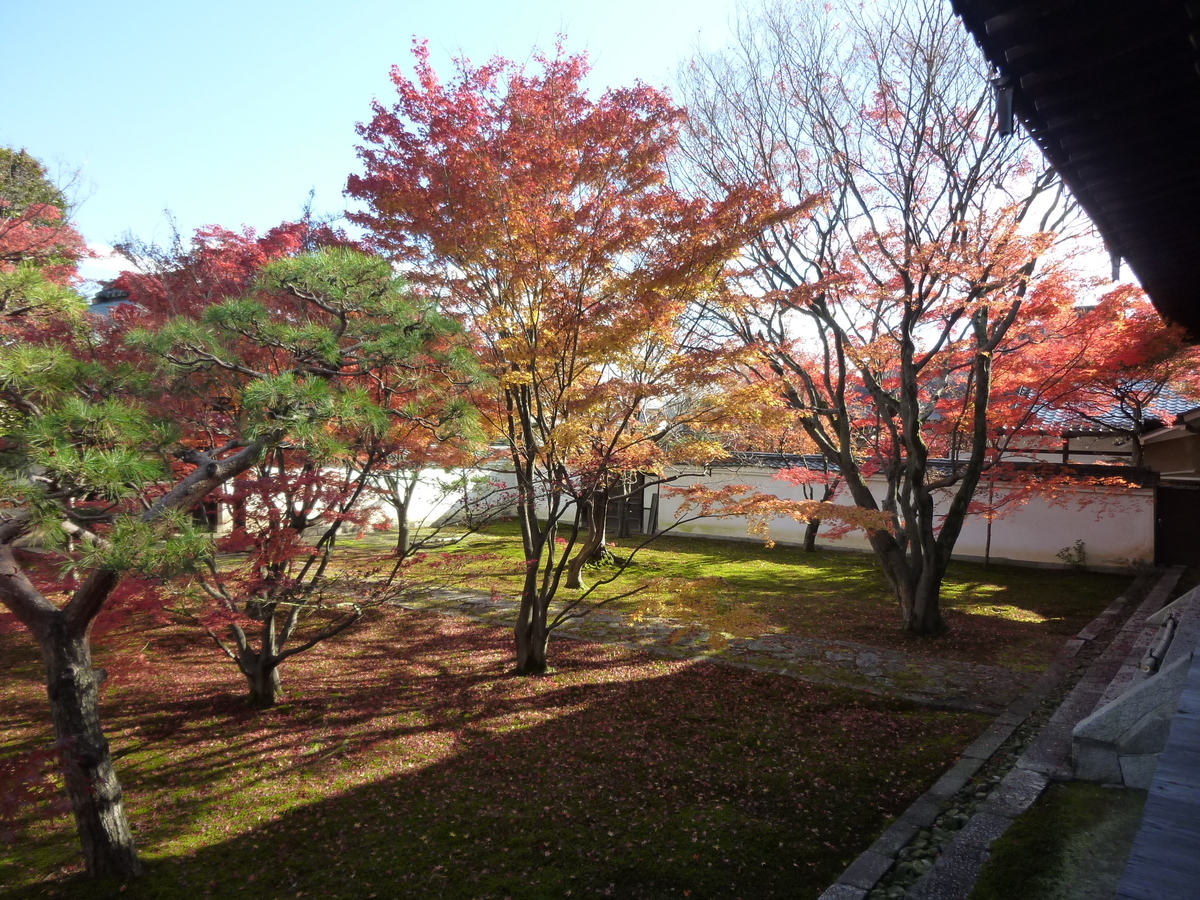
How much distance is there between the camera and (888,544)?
32.9 ft

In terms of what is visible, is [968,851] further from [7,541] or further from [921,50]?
[921,50]

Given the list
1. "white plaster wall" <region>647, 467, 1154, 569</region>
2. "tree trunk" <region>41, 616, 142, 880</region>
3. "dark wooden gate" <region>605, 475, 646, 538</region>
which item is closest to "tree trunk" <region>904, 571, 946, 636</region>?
→ "white plaster wall" <region>647, 467, 1154, 569</region>

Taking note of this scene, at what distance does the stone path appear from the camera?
7375 millimetres

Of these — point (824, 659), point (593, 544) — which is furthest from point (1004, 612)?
point (593, 544)

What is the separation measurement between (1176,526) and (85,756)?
1958 centimetres

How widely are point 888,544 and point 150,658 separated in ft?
34.2

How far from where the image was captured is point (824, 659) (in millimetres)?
8641

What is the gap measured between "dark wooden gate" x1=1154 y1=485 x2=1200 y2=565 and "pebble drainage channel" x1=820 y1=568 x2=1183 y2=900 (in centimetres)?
992

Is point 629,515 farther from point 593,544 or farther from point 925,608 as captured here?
point 925,608

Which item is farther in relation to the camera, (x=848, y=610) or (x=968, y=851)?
(x=848, y=610)

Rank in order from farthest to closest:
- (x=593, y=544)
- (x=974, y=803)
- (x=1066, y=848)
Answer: (x=593, y=544), (x=974, y=803), (x=1066, y=848)

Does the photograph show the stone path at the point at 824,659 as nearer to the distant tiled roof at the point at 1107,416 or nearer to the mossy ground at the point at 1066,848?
the mossy ground at the point at 1066,848

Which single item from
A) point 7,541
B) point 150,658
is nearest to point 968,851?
point 7,541

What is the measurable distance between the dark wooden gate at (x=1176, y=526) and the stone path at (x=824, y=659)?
408 inches
